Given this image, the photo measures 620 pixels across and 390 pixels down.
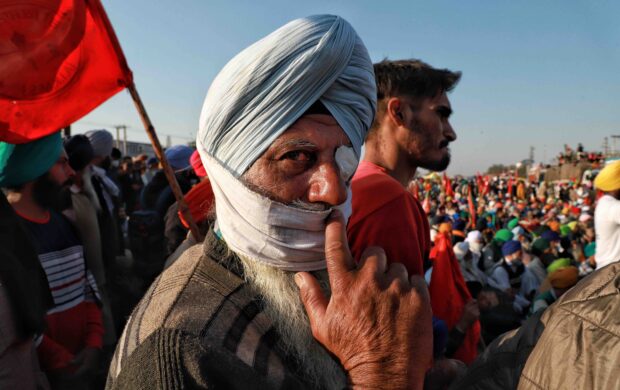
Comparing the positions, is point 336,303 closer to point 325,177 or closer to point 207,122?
point 325,177

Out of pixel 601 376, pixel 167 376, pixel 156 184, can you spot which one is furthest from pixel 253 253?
pixel 156 184

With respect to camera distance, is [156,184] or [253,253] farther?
[156,184]

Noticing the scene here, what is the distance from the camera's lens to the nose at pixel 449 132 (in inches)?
107

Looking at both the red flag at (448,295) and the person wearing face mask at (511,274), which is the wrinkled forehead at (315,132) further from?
the person wearing face mask at (511,274)

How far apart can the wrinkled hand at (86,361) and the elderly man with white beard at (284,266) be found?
1691 millimetres

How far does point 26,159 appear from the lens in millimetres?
2539

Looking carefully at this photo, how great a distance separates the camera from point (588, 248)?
1012 cm

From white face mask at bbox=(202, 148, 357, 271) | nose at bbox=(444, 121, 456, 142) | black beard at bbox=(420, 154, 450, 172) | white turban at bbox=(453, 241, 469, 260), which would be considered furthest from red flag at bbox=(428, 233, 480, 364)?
white turban at bbox=(453, 241, 469, 260)

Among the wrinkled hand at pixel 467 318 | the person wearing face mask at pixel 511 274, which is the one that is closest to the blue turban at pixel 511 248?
the person wearing face mask at pixel 511 274

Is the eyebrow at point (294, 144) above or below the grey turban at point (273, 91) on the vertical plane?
below

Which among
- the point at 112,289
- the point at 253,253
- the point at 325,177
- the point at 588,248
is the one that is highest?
the point at 325,177

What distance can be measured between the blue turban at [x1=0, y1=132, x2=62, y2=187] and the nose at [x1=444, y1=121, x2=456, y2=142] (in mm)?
2476

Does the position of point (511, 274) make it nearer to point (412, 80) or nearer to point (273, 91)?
point (412, 80)

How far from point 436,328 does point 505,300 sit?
4672 millimetres
